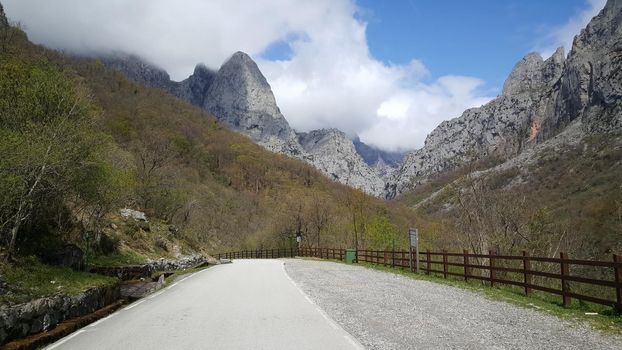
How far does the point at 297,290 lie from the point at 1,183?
934cm

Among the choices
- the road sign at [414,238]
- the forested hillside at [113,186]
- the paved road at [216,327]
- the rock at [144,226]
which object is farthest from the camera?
the rock at [144,226]

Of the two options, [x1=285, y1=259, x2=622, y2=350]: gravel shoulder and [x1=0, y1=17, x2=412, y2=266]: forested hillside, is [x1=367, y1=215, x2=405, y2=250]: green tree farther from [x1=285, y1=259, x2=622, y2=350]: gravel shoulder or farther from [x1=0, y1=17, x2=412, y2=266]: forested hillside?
[x1=285, y1=259, x2=622, y2=350]: gravel shoulder

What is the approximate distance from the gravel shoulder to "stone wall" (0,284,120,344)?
600 centimetres

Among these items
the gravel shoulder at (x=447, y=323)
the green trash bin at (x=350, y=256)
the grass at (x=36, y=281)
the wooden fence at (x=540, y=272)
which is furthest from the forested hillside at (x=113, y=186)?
A: the wooden fence at (x=540, y=272)

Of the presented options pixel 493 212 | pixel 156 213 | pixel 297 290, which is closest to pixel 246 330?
pixel 297 290

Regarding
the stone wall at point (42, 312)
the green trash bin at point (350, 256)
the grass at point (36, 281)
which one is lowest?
the green trash bin at point (350, 256)

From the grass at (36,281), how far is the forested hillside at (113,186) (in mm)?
1135

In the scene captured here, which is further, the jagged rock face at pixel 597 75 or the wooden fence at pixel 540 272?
the jagged rock face at pixel 597 75

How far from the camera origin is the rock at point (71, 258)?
15414mm

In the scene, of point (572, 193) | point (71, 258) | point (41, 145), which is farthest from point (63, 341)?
point (572, 193)

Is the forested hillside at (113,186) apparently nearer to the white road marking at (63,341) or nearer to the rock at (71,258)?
the rock at (71,258)

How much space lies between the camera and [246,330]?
8320 millimetres

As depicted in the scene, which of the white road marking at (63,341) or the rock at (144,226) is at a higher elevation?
the rock at (144,226)

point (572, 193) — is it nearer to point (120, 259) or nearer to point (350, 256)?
point (350, 256)
